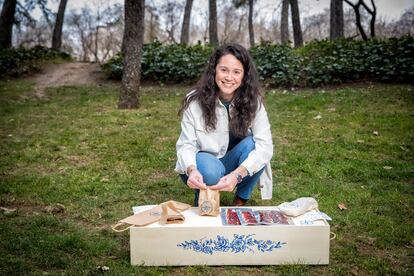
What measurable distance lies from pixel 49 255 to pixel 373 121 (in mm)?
5764

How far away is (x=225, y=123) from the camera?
143 inches

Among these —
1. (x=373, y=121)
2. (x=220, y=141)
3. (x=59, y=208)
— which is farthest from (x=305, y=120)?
(x=59, y=208)

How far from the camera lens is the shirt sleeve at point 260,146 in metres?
3.45

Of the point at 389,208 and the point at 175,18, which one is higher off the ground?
the point at 175,18

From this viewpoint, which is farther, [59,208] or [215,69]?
[59,208]

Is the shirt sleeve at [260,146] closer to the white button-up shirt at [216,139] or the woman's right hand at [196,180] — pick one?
the white button-up shirt at [216,139]

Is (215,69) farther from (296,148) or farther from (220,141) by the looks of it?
(296,148)

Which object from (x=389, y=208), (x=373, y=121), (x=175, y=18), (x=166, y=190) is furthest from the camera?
(x=175, y=18)

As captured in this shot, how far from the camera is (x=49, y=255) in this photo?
306cm

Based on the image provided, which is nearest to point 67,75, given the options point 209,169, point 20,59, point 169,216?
point 20,59

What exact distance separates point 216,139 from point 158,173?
68.9 inches

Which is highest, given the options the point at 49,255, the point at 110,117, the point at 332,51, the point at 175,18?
the point at 175,18

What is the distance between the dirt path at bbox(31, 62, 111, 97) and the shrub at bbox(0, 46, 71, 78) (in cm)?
40

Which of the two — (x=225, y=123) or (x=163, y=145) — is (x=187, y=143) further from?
(x=163, y=145)
